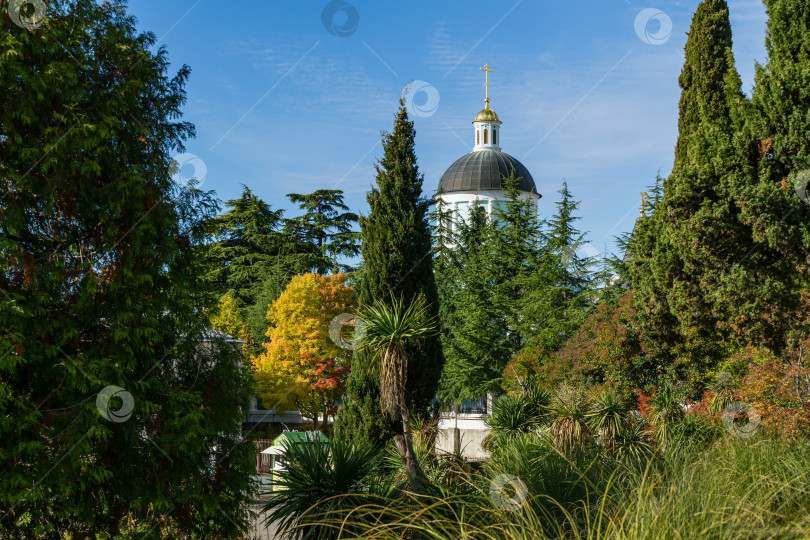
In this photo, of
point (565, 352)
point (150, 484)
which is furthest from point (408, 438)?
point (565, 352)

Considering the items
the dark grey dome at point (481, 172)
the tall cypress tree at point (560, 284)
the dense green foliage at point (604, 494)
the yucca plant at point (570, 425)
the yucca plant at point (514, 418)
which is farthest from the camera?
the dark grey dome at point (481, 172)

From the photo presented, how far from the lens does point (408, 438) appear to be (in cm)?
824

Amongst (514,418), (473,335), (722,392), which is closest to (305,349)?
(473,335)

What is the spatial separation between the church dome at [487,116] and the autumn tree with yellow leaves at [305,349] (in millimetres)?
30881

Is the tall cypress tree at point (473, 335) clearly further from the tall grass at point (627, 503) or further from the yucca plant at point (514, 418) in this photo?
the tall grass at point (627, 503)

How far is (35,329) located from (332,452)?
410cm

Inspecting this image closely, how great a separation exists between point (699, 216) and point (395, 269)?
658cm

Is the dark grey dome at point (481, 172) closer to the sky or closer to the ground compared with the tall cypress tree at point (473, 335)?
closer to the sky

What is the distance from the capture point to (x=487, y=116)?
54562 millimetres

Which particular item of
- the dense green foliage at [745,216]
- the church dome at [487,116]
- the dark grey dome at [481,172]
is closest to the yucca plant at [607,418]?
the dense green foliage at [745,216]

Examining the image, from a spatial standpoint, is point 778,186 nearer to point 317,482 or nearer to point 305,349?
point 317,482

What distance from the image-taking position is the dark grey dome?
4956 cm

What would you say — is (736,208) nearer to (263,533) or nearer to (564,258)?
(263,533)

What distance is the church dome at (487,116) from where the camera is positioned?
54.4 meters
